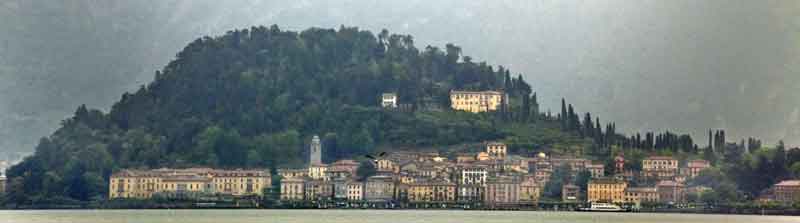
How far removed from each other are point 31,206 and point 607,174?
28688 millimetres

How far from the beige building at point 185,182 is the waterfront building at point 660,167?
755 inches

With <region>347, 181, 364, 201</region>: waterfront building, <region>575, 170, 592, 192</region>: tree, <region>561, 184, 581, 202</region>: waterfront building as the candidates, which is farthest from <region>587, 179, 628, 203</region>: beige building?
<region>347, 181, 364, 201</region>: waterfront building

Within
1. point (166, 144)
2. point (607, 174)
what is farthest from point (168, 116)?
point (607, 174)

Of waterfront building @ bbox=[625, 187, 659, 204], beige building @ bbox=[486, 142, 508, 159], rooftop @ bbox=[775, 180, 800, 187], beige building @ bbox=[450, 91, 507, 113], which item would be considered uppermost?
beige building @ bbox=[450, 91, 507, 113]

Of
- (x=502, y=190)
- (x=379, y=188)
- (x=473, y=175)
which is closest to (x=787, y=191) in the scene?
(x=502, y=190)

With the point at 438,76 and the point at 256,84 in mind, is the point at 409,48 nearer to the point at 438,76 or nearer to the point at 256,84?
the point at 438,76

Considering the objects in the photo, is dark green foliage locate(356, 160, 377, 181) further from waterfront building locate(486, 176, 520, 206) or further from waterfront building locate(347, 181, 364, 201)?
waterfront building locate(486, 176, 520, 206)

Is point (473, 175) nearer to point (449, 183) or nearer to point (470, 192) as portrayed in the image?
point (470, 192)

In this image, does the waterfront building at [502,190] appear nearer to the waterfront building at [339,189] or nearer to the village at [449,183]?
the village at [449,183]

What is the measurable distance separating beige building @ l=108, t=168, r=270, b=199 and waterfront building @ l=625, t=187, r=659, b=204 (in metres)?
18.1

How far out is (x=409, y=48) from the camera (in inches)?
4951

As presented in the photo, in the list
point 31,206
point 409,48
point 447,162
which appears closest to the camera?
point 31,206

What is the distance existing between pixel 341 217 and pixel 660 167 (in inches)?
1019

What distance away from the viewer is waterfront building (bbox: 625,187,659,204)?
103125 millimetres
